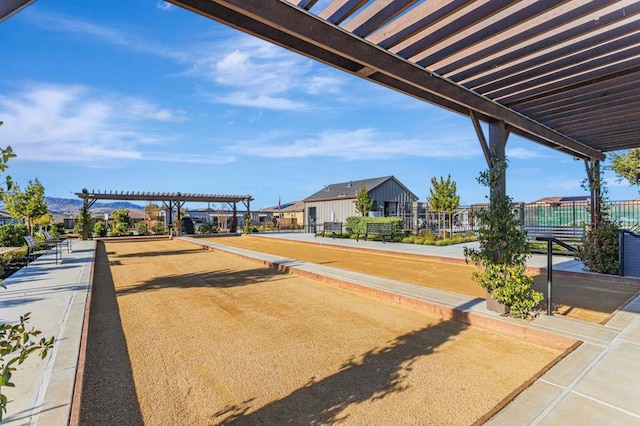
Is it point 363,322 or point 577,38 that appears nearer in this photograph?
point 577,38

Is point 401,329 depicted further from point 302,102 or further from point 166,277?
point 302,102

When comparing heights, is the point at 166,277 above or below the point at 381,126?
below

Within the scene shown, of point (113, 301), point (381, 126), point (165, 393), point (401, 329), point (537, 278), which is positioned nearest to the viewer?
point (165, 393)

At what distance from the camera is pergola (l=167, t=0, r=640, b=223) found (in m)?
2.68

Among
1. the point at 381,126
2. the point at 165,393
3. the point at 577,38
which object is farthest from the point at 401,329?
the point at 381,126

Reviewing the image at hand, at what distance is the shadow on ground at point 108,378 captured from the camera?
8.00ft

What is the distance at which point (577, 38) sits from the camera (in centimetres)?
310

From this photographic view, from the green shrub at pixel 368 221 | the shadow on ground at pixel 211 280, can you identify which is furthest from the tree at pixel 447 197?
the shadow on ground at pixel 211 280

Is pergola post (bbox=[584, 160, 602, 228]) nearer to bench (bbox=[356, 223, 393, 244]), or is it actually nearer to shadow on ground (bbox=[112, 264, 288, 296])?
bench (bbox=[356, 223, 393, 244])

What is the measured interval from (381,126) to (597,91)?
22.3 m

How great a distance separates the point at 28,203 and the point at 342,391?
62.4 ft

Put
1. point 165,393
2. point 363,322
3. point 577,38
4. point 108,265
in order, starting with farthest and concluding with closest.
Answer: point 108,265 < point 363,322 < point 577,38 < point 165,393

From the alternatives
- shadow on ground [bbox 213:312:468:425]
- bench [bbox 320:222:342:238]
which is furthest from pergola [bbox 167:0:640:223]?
bench [bbox 320:222:342:238]

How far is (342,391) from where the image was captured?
2.72 meters
